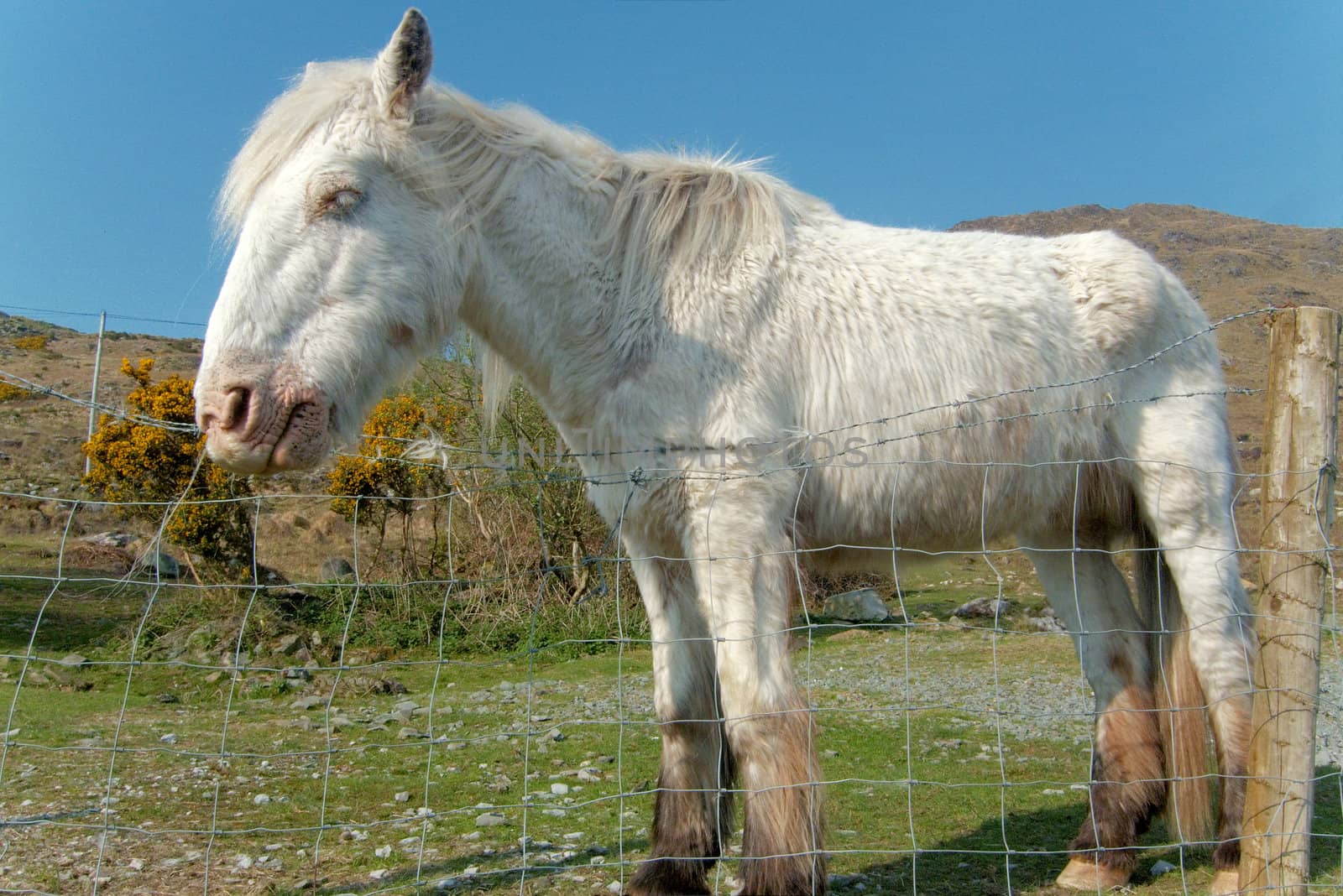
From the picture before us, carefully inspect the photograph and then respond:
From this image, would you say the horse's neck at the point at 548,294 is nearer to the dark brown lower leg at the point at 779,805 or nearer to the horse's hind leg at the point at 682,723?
the horse's hind leg at the point at 682,723

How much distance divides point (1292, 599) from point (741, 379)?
5.54ft

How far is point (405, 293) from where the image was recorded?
3.04 metres

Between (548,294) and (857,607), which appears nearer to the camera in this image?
(548,294)

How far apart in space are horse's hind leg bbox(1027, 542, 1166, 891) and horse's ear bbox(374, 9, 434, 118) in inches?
115

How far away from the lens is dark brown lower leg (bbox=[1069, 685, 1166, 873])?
150 inches

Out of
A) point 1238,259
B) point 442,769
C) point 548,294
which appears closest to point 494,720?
point 442,769

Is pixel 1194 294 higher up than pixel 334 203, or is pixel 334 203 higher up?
pixel 1194 294

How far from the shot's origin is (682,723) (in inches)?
139

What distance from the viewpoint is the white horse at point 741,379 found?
9.62ft

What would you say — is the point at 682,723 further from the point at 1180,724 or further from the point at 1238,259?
the point at 1238,259

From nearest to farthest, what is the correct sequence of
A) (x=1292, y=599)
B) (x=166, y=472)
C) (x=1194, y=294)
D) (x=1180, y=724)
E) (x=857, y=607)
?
(x=1292, y=599), (x=1180, y=724), (x=1194, y=294), (x=166, y=472), (x=857, y=607)

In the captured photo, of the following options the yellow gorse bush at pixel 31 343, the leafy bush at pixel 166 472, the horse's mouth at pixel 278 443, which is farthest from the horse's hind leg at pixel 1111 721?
the yellow gorse bush at pixel 31 343

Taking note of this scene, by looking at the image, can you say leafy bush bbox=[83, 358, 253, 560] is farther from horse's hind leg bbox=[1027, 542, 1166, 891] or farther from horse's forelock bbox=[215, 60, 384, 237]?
horse's hind leg bbox=[1027, 542, 1166, 891]

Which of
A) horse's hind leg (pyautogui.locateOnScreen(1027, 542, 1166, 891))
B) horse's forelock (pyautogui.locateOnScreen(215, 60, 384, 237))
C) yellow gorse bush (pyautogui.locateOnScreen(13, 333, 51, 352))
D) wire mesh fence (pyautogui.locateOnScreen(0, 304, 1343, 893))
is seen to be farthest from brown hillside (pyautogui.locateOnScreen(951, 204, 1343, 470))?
yellow gorse bush (pyautogui.locateOnScreen(13, 333, 51, 352))
